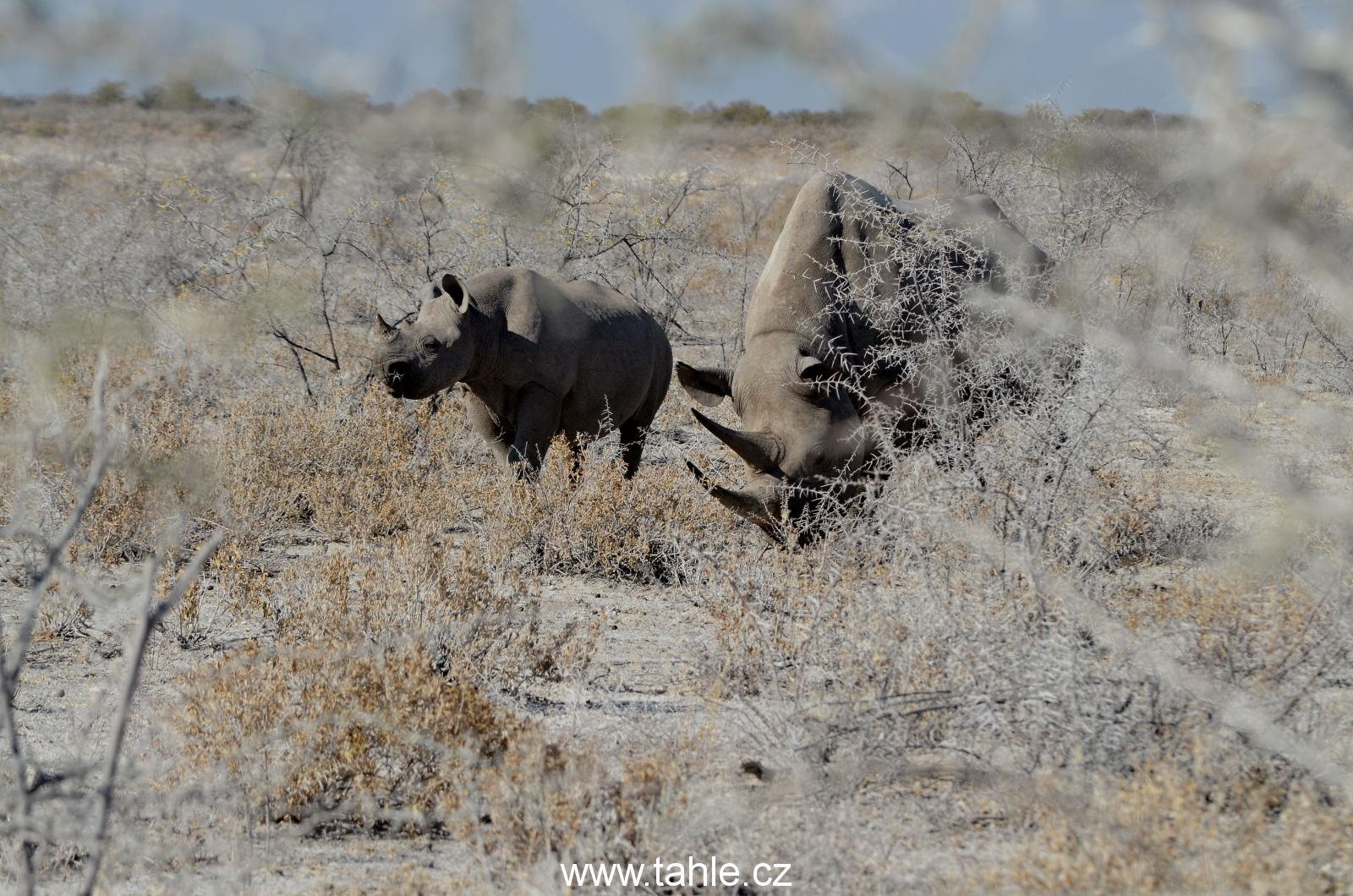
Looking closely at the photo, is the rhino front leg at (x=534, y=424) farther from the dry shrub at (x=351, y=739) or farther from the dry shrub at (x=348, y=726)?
the dry shrub at (x=351, y=739)

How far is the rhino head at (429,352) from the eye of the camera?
813cm

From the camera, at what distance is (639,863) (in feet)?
10.4

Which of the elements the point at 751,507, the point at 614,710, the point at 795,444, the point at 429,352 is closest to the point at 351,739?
the point at 614,710

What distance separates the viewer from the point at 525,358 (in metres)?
8.48

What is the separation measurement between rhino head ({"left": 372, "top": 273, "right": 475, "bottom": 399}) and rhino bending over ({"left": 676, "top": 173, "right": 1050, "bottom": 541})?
1.70 metres

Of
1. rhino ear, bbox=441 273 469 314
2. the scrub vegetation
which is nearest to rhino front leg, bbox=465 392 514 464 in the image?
the scrub vegetation

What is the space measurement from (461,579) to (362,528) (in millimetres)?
2398

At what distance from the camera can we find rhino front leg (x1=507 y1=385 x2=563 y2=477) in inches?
332

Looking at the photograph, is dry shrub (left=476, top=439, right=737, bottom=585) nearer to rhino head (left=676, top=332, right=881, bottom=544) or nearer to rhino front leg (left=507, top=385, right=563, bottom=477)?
rhino head (left=676, top=332, right=881, bottom=544)

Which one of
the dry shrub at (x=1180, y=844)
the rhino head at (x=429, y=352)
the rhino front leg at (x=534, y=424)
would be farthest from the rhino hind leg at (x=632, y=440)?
the dry shrub at (x=1180, y=844)

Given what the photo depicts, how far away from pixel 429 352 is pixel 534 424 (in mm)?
861

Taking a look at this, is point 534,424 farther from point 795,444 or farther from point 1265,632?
point 1265,632

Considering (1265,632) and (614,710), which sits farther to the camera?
(614,710)

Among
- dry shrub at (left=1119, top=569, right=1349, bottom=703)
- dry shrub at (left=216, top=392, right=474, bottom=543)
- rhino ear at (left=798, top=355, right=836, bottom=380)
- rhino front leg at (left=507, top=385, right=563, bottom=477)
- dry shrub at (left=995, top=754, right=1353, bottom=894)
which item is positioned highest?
rhino ear at (left=798, top=355, right=836, bottom=380)
